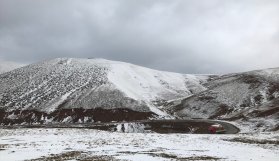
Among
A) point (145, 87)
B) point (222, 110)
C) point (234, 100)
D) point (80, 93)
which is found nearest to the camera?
point (222, 110)

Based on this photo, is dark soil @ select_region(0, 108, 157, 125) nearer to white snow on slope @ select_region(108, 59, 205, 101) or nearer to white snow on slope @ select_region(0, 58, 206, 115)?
white snow on slope @ select_region(0, 58, 206, 115)

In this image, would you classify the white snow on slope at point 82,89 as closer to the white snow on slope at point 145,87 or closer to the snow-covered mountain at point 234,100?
the white snow on slope at point 145,87

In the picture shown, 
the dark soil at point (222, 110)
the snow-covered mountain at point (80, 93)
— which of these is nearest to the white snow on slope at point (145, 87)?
the snow-covered mountain at point (80, 93)

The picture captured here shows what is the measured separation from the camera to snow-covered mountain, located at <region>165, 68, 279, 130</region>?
122 metres

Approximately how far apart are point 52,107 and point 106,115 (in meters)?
23.9

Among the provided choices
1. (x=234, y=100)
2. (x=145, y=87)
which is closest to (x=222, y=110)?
(x=234, y=100)

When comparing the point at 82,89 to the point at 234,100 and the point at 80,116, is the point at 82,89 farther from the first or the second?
the point at 234,100

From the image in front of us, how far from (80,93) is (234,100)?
61520mm

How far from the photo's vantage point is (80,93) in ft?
489

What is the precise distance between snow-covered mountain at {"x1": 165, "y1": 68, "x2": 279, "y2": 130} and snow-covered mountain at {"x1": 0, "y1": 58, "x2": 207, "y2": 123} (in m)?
12.6

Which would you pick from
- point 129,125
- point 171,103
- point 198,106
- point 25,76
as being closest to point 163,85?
point 171,103

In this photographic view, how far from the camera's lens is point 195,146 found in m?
44.0

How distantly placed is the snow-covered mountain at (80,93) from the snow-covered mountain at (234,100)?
12578 millimetres

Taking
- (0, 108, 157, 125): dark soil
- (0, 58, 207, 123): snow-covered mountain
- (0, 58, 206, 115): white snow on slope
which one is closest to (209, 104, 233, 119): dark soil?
(0, 58, 207, 123): snow-covered mountain
